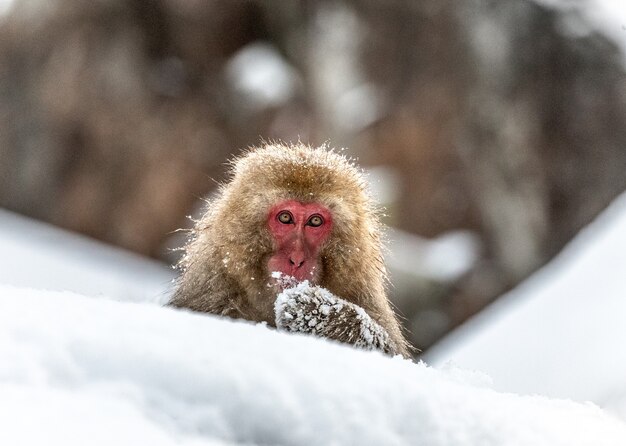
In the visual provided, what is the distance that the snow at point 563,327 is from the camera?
8211 millimetres

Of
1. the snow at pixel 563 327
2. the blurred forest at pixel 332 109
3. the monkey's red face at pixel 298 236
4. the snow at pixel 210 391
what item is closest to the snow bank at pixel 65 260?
the blurred forest at pixel 332 109

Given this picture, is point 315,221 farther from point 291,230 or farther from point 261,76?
point 261,76

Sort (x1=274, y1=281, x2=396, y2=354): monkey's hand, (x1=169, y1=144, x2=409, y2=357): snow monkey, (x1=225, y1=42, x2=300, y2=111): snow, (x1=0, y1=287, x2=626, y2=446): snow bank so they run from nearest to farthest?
1. (x1=0, y1=287, x2=626, y2=446): snow bank
2. (x1=274, y1=281, x2=396, y2=354): monkey's hand
3. (x1=169, y1=144, x2=409, y2=357): snow monkey
4. (x1=225, y1=42, x2=300, y2=111): snow

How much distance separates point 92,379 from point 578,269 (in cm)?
918

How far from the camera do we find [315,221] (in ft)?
12.2

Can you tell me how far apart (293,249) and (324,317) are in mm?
365

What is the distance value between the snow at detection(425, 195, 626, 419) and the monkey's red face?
452 centimetres

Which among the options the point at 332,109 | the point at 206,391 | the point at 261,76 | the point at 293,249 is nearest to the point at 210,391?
the point at 206,391

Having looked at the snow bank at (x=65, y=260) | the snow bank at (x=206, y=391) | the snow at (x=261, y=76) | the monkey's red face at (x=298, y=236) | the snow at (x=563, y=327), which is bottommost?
the snow bank at (x=206, y=391)

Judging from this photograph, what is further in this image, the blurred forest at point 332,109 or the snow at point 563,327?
the blurred forest at point 332,109

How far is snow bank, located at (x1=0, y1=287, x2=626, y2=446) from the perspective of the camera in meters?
1.27

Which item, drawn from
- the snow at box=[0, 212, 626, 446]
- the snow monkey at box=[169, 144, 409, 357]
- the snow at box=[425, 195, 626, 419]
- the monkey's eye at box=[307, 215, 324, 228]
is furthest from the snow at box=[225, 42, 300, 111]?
the snow at box=[0, 212, 626, 446]

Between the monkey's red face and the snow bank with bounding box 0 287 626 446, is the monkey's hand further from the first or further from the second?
the snow bank with bounding box 0 287 626 446

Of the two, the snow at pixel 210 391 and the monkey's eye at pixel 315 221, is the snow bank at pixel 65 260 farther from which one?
the snow at pixel 210 391
